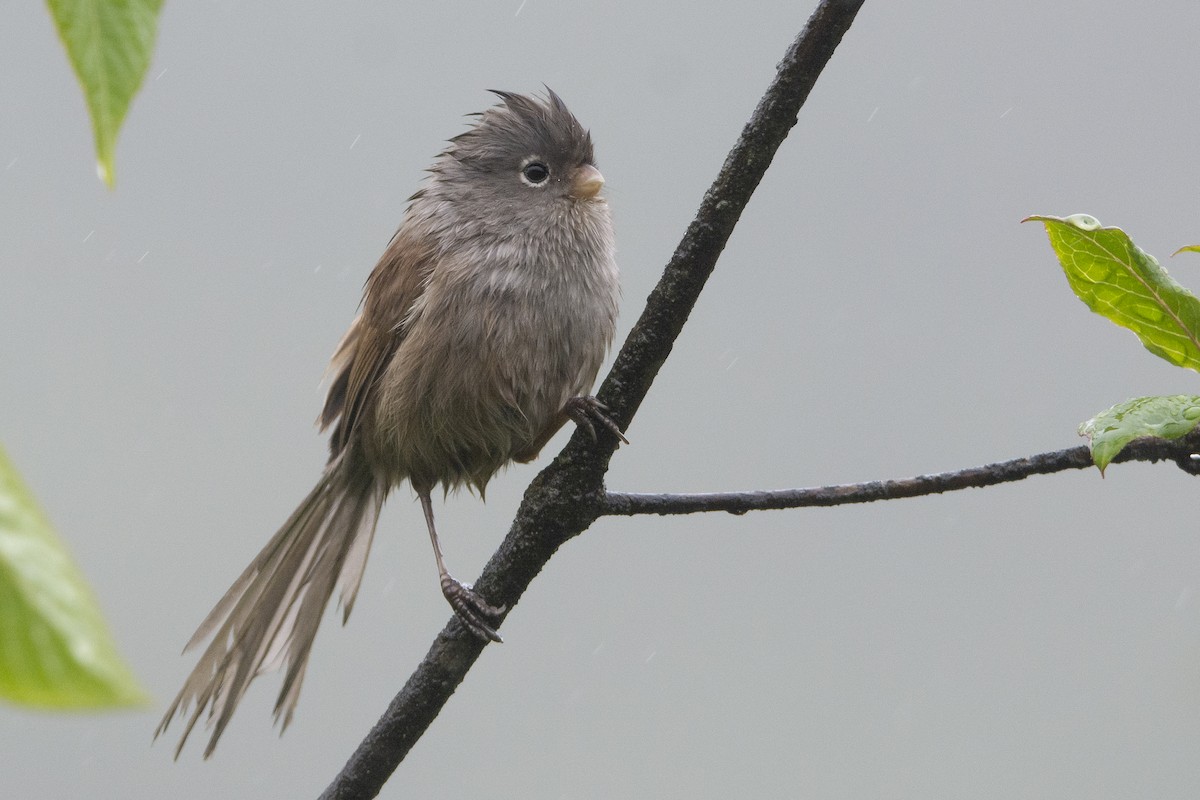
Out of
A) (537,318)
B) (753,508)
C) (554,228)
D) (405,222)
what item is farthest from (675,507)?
(405,222)

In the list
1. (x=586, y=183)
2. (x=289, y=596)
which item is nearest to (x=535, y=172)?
(x=586, y=183)

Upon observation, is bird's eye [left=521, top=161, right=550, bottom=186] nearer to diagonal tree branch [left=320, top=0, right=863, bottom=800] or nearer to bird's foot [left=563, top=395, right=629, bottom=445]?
bird's foot [left=563, top=395, right=629, bottom=445]

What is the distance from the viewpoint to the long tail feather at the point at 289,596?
9.49 feet

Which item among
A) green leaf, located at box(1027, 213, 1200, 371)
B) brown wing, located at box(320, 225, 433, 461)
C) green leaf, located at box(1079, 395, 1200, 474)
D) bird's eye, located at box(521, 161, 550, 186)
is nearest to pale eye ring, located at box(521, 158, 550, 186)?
bird's eye, located at box(521, 161, 550, 186)

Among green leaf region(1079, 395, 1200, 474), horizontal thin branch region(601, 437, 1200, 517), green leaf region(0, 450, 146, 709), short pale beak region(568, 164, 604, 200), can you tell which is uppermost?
short pale beak region(568, 164, 604, 200)

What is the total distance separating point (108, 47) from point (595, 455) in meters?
1.65

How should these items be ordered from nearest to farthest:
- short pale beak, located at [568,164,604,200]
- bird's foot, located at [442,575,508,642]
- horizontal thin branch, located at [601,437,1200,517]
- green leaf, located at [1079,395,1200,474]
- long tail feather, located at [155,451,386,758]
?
green leaf, located at [1079,395,1200,474] → horizontal thin branch, located at [601,437,1200,517] → bird's foot, located at [442,575,508,642] → long tail feather, located at [155,451,386,758] → short pale beak, located at [568,164,604,200]

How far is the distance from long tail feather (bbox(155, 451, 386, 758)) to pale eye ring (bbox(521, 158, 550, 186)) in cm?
100

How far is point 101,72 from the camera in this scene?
42 cm

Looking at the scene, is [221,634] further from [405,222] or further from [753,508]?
[753,508]

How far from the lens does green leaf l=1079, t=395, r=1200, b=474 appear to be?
54.1 inches

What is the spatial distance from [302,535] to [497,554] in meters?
1.40

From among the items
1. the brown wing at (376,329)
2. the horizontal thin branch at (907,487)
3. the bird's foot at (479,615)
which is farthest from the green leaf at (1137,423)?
the brown wing at (376,329)

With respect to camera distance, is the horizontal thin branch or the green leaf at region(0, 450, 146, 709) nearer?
the green leaf at region(0, 450, 146, 709)
